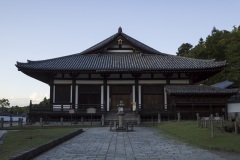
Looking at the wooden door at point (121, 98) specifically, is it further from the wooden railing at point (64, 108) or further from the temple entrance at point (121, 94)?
the wooden railing at point (64, 108)

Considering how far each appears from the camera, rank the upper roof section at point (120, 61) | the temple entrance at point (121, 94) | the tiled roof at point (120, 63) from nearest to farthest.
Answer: the upper roof section at point (120, 61), the tiled roof at point (120, 63), the temple entrance at point (121, 94)

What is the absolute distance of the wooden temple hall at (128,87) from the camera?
30203mm

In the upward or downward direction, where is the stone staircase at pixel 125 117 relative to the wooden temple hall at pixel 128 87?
downward

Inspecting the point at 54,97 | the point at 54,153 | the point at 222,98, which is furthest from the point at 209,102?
the point at 54,153

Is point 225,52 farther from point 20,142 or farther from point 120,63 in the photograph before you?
point 20,142

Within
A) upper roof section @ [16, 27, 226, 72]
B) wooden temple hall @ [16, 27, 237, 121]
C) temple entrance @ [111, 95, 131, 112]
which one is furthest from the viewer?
temple entrance @ [111, 95, 131, 112]

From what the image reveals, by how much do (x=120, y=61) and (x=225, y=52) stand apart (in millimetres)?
25718

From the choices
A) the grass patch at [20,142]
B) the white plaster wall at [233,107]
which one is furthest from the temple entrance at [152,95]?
the grass patch at [20,142]

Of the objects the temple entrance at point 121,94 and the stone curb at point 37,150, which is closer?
the stone curb at point 37,150

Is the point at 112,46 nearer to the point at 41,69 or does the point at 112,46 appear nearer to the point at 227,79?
the point at 41,69

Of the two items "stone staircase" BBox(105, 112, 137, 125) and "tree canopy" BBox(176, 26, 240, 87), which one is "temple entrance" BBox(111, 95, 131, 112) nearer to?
"stone staircase" BBox(105, 112, 137, 125)

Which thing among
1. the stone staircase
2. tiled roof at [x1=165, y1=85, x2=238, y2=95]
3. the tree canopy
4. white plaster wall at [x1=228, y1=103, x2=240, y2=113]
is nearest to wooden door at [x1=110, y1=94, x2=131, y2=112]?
the stone staircase

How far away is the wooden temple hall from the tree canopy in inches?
485

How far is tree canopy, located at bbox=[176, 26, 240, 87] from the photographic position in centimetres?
4360
